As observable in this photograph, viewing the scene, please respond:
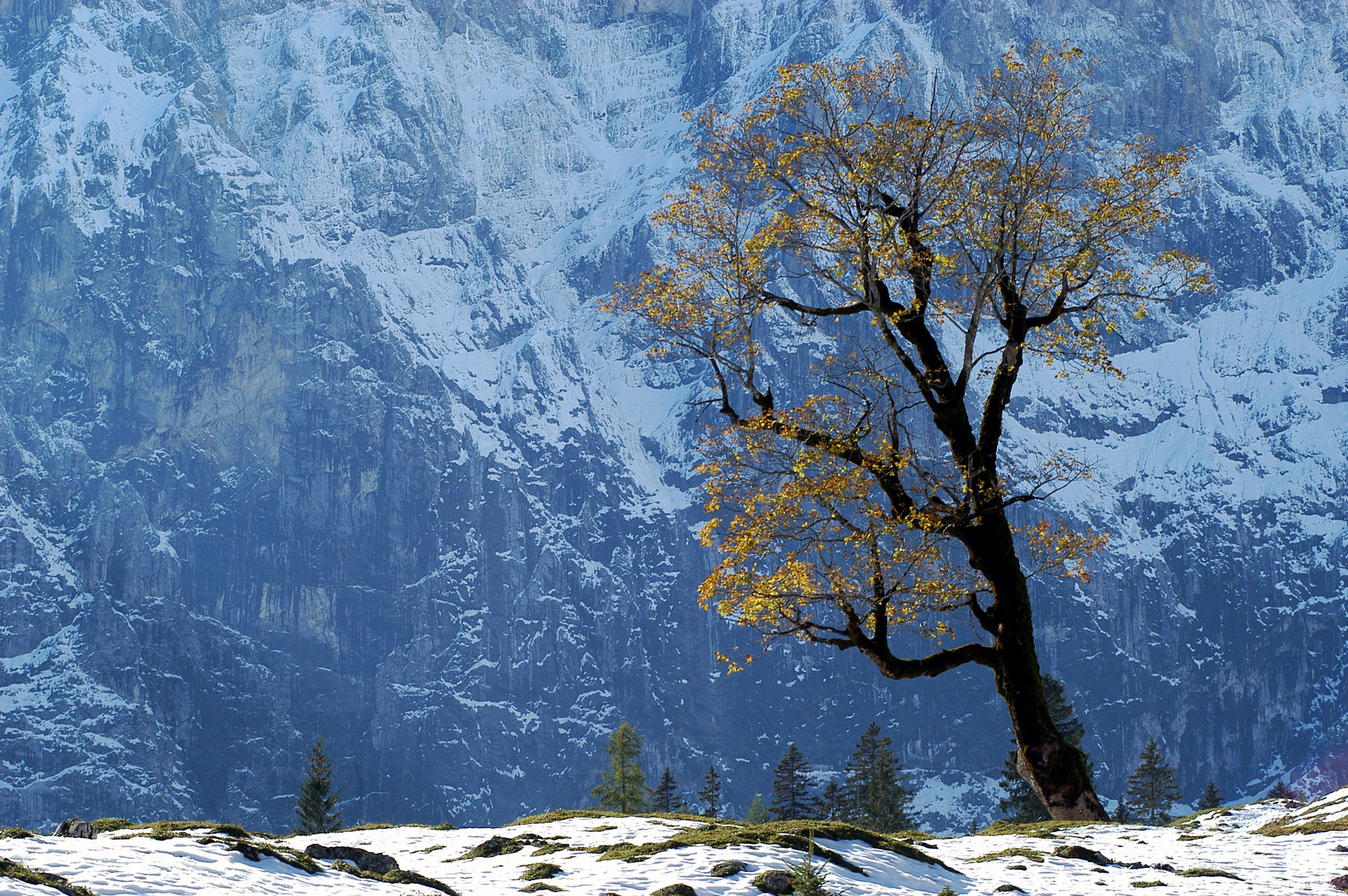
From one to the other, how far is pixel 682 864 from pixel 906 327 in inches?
412

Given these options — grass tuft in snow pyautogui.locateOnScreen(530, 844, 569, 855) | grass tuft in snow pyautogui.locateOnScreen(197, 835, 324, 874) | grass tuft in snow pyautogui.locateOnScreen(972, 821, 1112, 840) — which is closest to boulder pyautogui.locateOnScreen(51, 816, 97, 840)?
grass tuft in snow pyautogui.locateOnScreen(197, 835, 324, 874)

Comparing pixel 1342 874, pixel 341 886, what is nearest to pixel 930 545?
pixel 1342 874

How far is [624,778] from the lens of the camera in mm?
84312

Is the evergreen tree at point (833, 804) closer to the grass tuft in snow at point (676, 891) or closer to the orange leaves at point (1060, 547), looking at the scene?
the orange leaves at point (1060, 547)

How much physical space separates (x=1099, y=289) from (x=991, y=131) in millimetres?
3577

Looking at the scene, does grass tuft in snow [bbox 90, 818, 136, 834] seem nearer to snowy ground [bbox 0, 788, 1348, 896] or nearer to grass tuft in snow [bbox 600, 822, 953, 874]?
snowy ground [bbox 0, 788, 1348, 896]

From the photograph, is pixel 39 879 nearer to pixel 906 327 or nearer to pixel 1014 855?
pixel 1014 855

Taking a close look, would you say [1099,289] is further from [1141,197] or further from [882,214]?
[882,214]

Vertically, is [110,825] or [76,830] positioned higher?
[76,830]

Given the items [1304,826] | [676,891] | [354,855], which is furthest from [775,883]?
[1304,826]

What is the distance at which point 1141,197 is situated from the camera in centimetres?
2312

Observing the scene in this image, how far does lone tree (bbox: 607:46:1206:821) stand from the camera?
72.4 ft

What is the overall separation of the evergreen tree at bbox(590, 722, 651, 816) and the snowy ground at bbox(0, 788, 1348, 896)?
58.6 metres

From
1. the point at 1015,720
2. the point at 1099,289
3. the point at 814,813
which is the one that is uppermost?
the point at 1099,289
